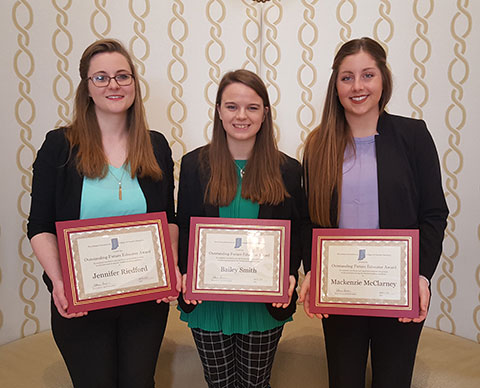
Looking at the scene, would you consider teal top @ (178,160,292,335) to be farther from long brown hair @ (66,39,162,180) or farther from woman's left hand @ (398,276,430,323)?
woman's left hand @ (398,276,430,323)

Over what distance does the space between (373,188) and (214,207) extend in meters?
0.62

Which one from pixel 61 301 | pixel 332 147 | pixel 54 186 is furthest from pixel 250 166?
pixel 61 301

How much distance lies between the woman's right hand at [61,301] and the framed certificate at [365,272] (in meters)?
0.86

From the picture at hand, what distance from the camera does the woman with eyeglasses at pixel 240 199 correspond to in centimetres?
163

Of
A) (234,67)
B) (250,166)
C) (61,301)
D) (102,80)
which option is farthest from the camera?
(234,67)

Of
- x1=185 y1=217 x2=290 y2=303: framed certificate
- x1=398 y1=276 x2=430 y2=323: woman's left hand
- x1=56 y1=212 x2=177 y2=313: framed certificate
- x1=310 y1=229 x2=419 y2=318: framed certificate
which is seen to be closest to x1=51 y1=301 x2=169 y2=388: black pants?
x1=56 y1=212 x2=177 y2=313: framed certificate

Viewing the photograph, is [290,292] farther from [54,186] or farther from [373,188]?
[54,186]

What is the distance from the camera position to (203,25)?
2.59 metres

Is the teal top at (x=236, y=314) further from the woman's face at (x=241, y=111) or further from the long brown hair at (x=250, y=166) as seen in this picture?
the woman's face at (x=241, y=111)

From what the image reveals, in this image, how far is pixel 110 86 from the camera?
1.54 metres

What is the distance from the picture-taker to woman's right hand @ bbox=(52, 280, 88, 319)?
1.44 m

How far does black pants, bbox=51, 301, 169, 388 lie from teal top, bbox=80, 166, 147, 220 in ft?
1.22

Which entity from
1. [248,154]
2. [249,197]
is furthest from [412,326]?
[248,154]

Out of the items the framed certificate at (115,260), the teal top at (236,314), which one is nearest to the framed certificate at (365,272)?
the teal top at (236,314)
